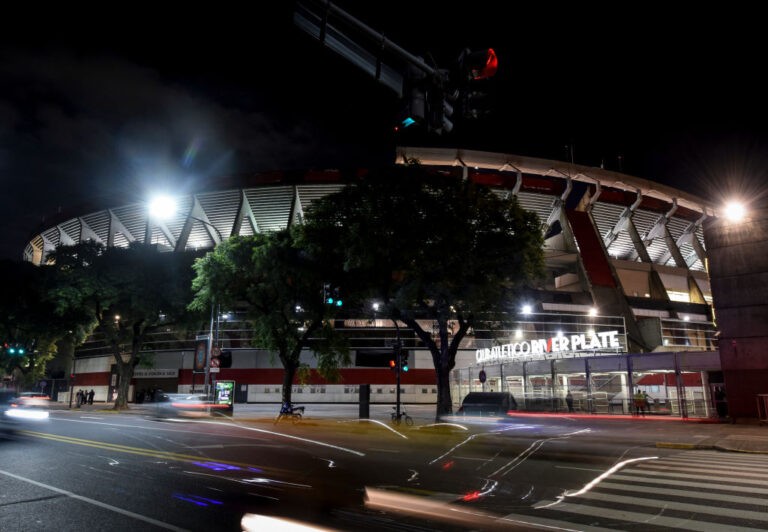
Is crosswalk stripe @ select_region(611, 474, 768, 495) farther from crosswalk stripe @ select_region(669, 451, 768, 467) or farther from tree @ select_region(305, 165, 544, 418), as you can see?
tree @ select_region(305, 165, 544, 418)

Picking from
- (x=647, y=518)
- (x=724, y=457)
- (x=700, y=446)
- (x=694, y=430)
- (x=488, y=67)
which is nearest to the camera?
(x=488, y=67)

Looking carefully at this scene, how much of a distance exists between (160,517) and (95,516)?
88cm

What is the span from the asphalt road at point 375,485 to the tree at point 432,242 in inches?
359

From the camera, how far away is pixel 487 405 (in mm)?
27656

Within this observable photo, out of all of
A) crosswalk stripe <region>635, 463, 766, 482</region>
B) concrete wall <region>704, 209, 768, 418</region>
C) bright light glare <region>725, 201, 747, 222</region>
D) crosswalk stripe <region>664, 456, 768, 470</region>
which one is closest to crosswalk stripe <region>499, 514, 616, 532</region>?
crosswalk stripe <region>635, 463, 766, 482</region>

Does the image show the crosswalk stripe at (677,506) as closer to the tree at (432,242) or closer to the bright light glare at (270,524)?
the bright light glare at (270,524)

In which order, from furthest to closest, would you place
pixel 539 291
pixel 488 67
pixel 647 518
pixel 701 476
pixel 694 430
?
pixel 539 291 < pixel 694 430 < pixel 701 476 < pixel 647 518 < pixel 488 67

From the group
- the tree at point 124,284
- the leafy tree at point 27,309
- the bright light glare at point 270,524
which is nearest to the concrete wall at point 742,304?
the bright light glare at point 270,524

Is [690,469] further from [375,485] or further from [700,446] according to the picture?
[375,485]

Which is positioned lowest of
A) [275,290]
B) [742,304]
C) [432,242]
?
[742,304]

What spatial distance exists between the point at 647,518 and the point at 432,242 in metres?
17.8

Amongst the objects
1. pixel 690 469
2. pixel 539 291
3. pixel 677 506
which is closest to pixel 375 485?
pixel 677 506

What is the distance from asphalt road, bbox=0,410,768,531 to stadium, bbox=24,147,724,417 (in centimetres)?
2179

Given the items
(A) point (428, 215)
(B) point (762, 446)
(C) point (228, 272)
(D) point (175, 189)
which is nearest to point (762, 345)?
(B) point (762, 446)
